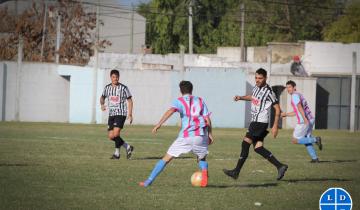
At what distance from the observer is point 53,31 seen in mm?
66812

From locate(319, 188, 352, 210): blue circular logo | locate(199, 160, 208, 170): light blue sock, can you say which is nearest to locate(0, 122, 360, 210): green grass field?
locate(199, 160, 208, 170): light blue sock

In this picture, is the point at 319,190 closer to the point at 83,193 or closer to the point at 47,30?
the point at 83,193

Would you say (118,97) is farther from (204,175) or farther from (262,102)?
(204,175)

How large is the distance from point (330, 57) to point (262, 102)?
1472 inches

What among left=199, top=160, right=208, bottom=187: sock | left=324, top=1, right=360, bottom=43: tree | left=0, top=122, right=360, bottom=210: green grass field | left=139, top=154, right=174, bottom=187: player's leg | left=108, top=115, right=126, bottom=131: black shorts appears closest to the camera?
left=0, top=122, right=360, bottom=210: green grass field

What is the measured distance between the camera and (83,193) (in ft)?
42.6

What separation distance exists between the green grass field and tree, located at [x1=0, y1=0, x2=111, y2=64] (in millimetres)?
41824

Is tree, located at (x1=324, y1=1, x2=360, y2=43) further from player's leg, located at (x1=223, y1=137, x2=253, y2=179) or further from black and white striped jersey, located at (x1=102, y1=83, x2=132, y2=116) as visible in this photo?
player's leg, located at (x1=223, y1=137, x2=253, y2=179)

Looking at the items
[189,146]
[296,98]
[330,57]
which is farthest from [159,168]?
[330,57]

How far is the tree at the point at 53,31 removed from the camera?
217 feet

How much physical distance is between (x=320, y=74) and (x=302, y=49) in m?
4.77

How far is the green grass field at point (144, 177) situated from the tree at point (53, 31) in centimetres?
4182

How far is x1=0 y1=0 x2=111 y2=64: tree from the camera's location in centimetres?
6612

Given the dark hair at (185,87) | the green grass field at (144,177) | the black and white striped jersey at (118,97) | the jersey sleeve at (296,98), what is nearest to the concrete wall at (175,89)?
the green grass field at (144,177)
